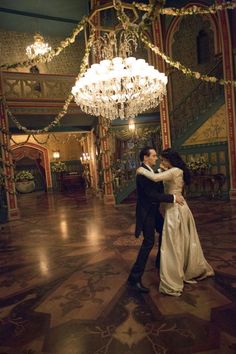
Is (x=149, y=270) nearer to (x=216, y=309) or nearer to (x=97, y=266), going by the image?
(x=97, y=266)

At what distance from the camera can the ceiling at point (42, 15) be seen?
10.4 meters

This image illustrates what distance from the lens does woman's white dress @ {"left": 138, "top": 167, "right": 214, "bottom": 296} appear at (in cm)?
306

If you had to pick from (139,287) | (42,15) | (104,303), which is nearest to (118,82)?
(139,287)

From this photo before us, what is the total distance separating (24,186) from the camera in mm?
17953

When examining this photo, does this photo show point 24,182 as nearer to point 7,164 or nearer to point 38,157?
point 38,157

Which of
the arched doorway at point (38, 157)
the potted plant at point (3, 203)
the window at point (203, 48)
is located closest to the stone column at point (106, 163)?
the potted plant at point (3, 203)

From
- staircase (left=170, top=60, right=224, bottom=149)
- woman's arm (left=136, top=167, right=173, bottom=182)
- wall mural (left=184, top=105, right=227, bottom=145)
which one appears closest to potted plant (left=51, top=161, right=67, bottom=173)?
staircase (left=170, top=60, right=224, bottom=149)

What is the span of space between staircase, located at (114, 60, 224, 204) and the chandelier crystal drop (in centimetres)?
285

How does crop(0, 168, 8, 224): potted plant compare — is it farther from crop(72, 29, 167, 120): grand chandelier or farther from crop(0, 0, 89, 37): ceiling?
crop(0, 0, 89, 37): ceiling

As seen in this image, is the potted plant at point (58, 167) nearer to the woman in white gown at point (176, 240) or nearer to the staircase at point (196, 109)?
the staircase at point (196, 109)

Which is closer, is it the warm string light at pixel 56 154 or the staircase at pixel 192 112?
the staircase at pixel 192 112

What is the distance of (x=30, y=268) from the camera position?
4215 millimetres

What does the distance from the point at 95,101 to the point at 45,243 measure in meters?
3.50

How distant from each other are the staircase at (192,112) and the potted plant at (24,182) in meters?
9.88
